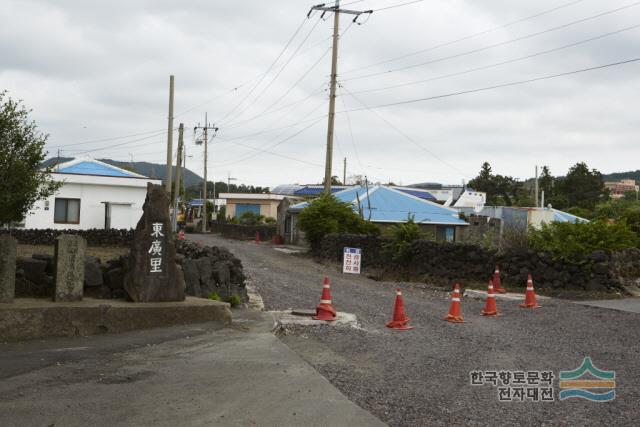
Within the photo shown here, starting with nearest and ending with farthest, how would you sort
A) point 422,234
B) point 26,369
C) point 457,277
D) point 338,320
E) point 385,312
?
point 26,369 → point 338,320 → point 385,312 → point 457,277 → point 422,234

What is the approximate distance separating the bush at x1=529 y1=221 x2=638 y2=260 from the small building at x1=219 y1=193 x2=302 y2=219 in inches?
2229

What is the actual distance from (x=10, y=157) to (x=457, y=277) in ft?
51.6

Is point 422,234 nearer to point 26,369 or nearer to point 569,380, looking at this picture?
point 569,380

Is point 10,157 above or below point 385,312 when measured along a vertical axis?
above

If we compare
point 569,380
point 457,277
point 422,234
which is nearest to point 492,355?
point 569,380

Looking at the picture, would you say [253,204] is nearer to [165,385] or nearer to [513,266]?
[513,266]

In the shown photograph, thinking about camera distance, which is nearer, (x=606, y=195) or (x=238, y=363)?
(x=238, y=363)

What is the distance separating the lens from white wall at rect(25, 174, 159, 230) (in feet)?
110

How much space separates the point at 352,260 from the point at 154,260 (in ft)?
47.2

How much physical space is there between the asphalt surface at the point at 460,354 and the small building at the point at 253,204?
196 ft

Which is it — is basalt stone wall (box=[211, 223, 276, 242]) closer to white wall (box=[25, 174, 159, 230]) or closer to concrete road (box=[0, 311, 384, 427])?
white wall (box=[25, 174, 159, 230])

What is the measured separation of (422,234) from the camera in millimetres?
26078

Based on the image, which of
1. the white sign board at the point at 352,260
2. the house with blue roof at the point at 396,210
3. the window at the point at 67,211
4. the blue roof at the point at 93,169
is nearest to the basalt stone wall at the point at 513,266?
the white sign board at the point at 352,260

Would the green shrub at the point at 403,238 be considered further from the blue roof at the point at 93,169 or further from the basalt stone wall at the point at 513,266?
the blue roof at the point at 93,169
